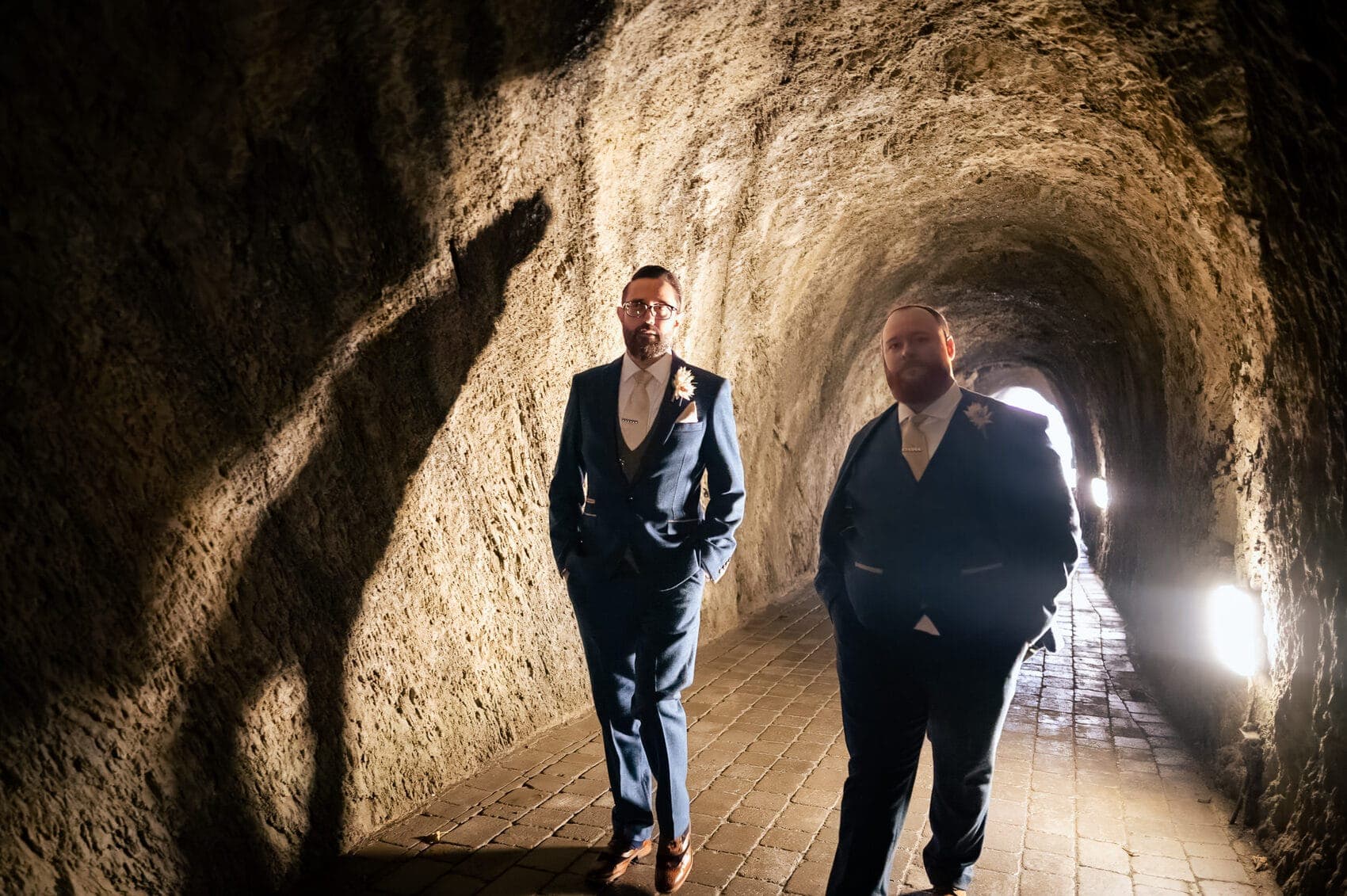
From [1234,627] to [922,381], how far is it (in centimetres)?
251

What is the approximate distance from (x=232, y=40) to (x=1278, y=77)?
9.86 feet

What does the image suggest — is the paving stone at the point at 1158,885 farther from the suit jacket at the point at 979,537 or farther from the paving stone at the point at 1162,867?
the suit jacket at the point at 979,537

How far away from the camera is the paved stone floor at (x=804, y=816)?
3.17 m

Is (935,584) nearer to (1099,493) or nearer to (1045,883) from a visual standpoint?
(1045,883)

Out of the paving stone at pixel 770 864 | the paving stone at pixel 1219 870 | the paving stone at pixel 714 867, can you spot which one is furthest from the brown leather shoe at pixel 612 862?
the paving stone at pixel 1219 870

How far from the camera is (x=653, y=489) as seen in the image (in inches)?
122

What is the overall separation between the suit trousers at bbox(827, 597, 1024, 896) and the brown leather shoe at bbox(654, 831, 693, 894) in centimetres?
61

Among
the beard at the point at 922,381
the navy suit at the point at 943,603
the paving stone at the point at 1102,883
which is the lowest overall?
the paving stone at the point at 1102,883

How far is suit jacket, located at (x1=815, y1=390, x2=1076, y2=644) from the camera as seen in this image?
2.53 meters

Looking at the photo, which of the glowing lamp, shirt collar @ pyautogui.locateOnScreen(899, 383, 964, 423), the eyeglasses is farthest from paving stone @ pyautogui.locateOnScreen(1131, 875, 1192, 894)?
the eyeglasses

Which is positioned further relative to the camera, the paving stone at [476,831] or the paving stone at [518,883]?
the paving stone at [476,831]

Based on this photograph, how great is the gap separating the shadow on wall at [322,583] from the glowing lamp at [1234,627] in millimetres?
3671

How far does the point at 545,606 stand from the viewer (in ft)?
15.9

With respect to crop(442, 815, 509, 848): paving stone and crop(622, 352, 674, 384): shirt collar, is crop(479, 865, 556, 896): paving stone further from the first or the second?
crop(622, 352, 674, 384): shirt collar
